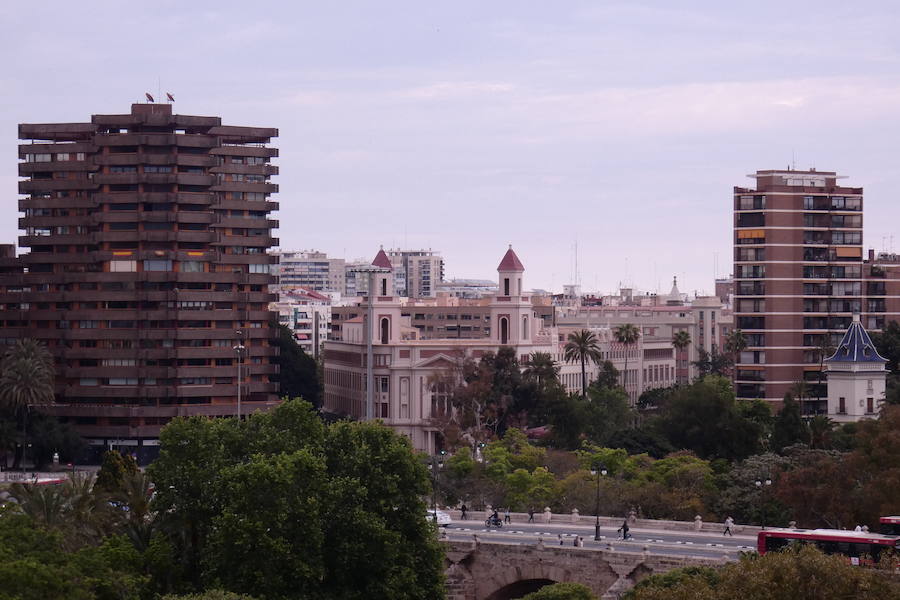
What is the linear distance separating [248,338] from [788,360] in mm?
39943

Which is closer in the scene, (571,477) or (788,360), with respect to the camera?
(571,477)

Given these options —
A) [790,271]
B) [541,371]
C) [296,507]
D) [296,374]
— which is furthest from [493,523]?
[296,374]

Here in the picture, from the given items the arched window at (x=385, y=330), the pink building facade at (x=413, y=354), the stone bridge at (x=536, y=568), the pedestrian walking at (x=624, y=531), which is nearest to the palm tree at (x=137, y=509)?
the stone bridge at (x=536, y=568)

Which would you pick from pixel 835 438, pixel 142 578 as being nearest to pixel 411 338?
pixel 835 438

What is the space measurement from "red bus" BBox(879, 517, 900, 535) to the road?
217 inches

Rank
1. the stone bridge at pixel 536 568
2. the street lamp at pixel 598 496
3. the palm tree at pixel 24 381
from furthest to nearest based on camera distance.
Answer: the palm tree at pixel 24 381 < the street lamp at pixel 598 496 < the stone bridge at pixel 536 568

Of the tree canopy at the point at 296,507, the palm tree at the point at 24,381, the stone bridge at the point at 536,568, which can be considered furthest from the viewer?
the palm tree at the point at 24,381

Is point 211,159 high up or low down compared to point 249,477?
up

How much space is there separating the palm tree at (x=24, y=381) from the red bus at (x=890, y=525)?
68.7 meters

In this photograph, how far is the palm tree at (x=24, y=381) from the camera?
12181 centimetres

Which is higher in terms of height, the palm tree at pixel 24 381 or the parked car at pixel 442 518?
the palm tree at pixel 24 381

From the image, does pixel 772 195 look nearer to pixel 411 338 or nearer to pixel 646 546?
pixel 411 338

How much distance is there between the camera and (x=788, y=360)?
134 m

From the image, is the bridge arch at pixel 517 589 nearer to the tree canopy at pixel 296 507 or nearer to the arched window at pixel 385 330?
the tree canopy at pixel 296 507
